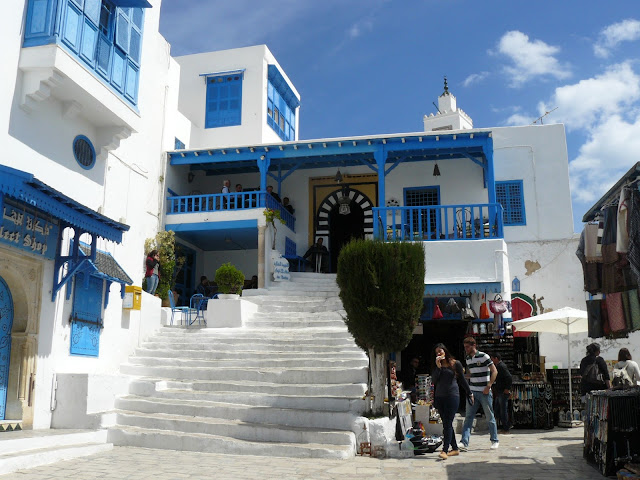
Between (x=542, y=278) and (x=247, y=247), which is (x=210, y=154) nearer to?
(x=247, y=247)

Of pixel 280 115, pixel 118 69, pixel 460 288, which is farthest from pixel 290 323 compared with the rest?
pixel 280 115

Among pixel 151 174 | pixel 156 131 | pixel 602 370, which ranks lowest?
pixel 602 370

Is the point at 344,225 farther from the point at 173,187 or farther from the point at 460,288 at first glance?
the point at 460,288

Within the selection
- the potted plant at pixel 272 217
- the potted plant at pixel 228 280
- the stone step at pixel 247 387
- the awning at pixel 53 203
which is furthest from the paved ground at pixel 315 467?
the potted plant at pixel 272 217

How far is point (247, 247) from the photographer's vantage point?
61.9 ft

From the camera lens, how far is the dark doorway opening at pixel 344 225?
18.6m

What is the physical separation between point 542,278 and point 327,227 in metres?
6.23

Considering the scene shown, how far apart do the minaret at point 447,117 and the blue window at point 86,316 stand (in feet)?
64.8

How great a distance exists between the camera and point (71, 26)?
29.3 feet

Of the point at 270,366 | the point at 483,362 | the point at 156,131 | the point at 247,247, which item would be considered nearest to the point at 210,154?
the point at 156,131

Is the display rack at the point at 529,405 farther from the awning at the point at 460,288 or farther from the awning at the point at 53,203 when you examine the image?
the awning at the point at 53,203

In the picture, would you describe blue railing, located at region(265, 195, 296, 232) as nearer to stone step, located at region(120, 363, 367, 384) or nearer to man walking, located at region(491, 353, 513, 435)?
stone step, located at region(120, 363, 367, 384)

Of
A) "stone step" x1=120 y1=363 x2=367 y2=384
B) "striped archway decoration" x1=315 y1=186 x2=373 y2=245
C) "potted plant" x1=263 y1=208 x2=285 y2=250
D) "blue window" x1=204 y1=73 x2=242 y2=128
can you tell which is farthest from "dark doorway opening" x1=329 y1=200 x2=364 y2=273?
"stone step" x1=120 y1=363 x2=367 y2=384

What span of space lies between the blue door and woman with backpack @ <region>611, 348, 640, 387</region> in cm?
841
